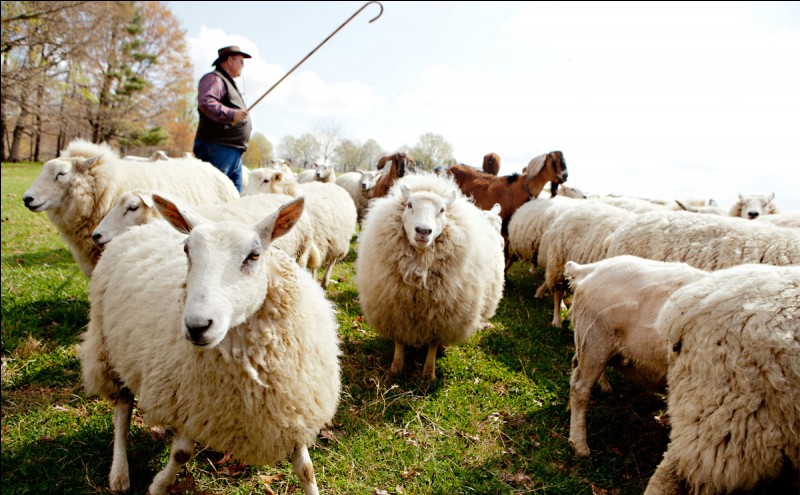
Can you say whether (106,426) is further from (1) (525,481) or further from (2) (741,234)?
(2) (741,234)

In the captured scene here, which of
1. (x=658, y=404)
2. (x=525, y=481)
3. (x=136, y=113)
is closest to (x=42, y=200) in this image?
(x=525, y=481)

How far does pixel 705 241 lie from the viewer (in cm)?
436

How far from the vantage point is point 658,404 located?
162 inches

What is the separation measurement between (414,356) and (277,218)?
3037mm

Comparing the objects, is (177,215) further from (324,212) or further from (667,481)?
(324,212)

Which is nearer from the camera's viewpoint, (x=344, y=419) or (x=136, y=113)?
(x=344, y=419)

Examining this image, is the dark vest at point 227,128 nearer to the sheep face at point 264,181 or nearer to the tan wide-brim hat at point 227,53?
the tan wide-brim hat at point 227,53

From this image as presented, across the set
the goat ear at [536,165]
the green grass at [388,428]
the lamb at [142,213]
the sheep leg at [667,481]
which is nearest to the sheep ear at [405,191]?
the lamb at [142,213]

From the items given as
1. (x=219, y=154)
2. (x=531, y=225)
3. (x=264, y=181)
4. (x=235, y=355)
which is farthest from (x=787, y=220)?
(x=219, y=154)

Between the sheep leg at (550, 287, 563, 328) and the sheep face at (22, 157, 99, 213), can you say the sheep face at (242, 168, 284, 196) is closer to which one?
the sheep face at (22, 157, 99, 213)

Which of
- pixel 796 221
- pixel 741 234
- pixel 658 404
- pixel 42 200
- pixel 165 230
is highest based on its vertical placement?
pixel 796 221

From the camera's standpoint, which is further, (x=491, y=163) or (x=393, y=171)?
(x=491, y=163)

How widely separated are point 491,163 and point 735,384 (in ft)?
43.4

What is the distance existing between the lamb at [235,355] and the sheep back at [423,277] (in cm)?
170
